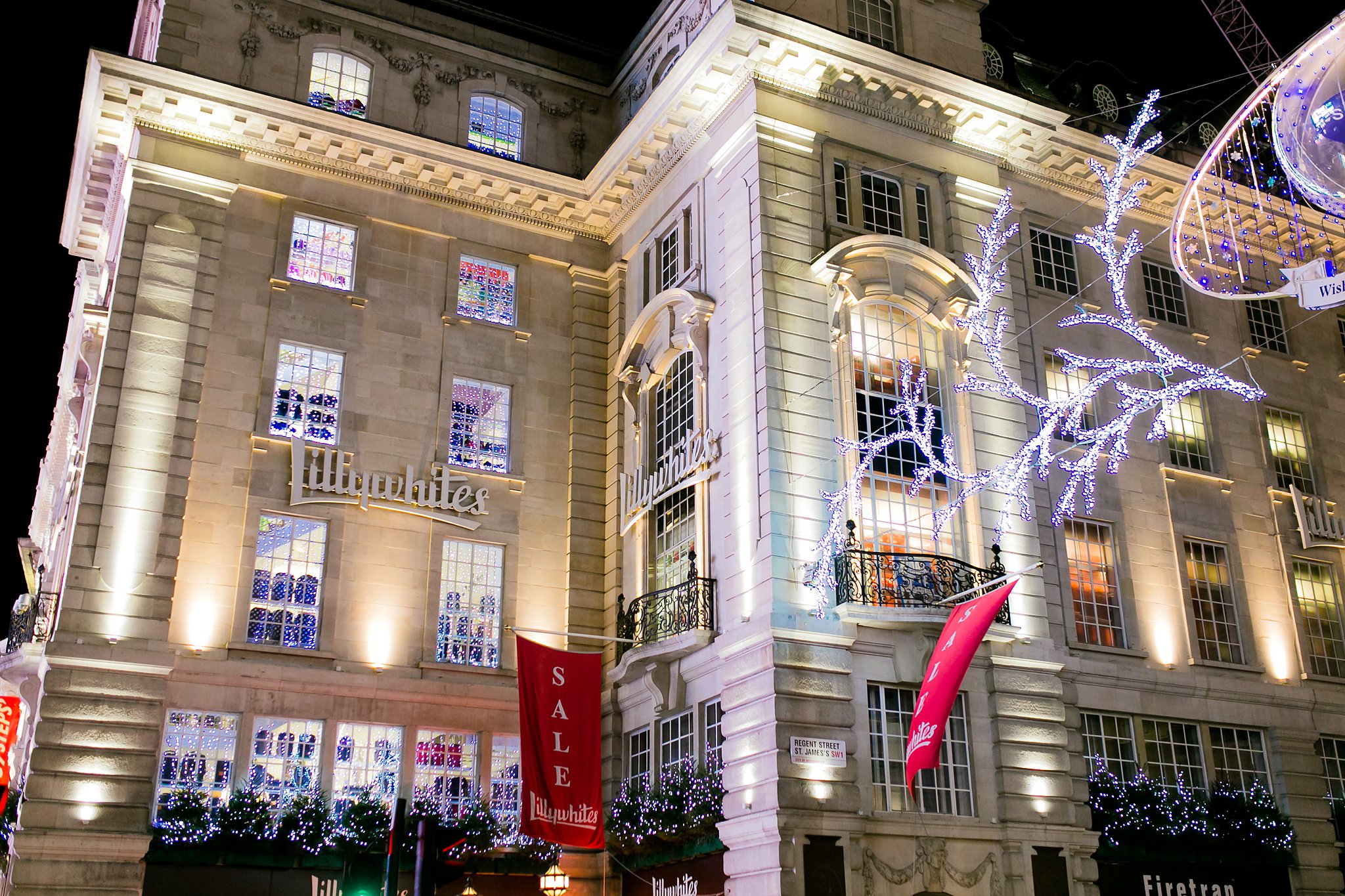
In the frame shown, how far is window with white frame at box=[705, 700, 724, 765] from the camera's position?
73.9ft

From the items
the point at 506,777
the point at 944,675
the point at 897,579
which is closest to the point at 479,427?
the point at 506,777

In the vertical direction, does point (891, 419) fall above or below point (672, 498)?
above

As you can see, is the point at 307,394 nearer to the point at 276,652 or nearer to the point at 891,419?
the point at 276,652

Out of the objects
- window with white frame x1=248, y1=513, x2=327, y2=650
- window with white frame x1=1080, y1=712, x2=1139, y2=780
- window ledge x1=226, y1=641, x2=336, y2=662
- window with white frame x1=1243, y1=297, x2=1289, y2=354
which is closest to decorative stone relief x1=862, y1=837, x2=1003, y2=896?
window with white frame x1=1080, y1=712, x2=1139, y2=780

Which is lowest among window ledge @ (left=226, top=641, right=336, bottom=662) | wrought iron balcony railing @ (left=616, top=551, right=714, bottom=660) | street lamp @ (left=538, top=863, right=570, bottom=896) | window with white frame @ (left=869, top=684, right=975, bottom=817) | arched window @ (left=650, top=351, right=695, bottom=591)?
street lamp @ (left=538, top=863, right=570, bottom=896)

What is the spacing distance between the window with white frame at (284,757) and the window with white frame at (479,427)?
20.9 feet

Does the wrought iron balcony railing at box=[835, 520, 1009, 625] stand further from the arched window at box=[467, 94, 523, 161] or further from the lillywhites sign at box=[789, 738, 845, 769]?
the arched window at box=[467, 94, 523, 161]

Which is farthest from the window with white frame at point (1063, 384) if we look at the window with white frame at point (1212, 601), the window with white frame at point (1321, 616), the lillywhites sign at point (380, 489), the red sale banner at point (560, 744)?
the lillywhites sign at point (380, 489)

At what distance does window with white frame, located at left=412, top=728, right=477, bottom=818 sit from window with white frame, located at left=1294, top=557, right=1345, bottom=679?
58.0 ft

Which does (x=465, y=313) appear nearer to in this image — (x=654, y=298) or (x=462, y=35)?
(x=654, y=298)

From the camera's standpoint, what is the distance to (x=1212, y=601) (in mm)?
26984

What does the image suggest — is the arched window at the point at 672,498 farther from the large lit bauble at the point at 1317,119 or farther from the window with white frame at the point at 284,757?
the large lit bauble at the point at 1317,119

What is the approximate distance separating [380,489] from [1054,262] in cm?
1566

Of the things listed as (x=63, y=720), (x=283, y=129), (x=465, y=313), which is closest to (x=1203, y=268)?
(x=465, y=313)
